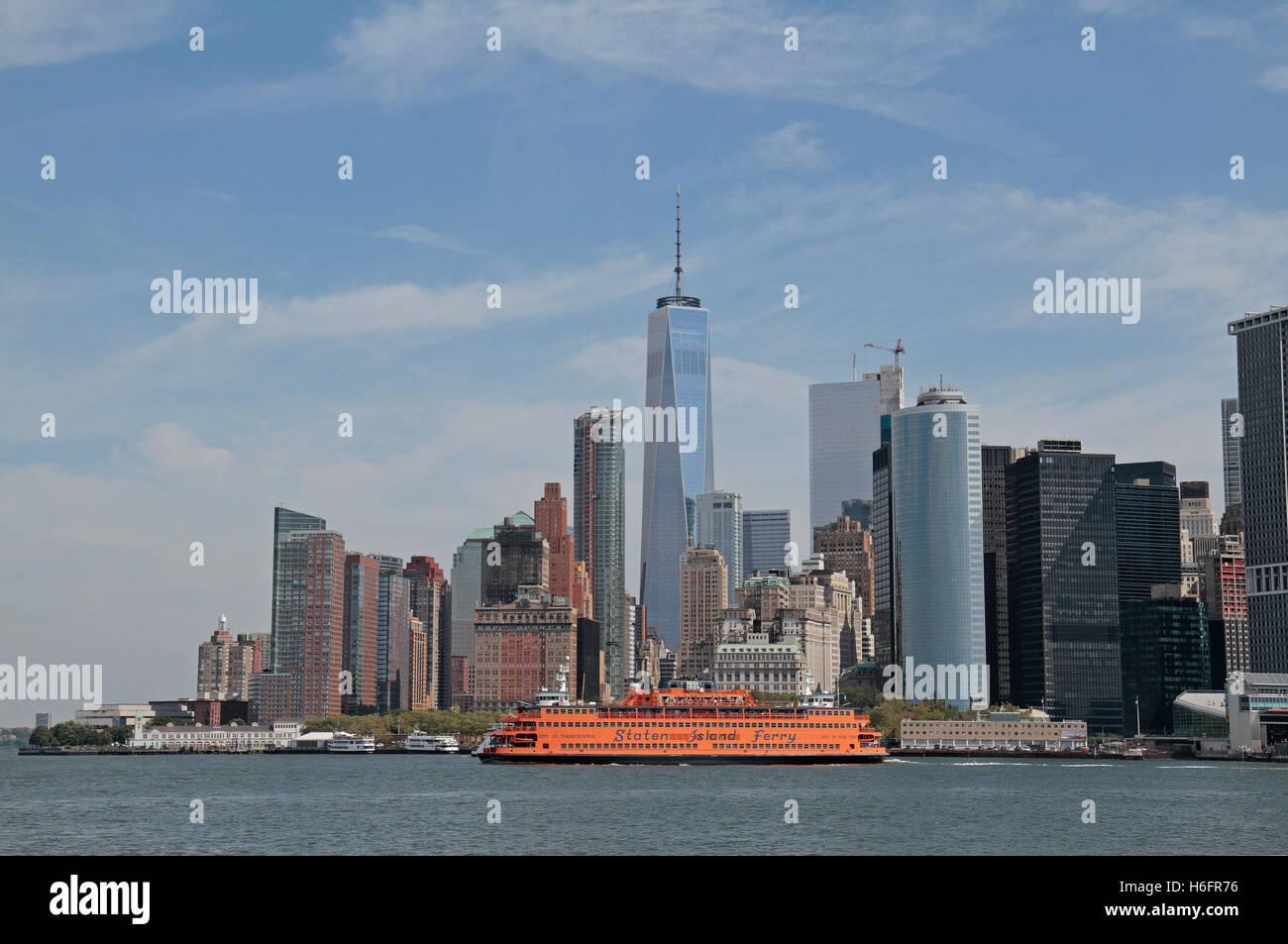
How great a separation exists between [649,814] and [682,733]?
6395 centimetres

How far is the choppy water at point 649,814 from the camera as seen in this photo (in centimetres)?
5734

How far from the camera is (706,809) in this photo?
2931 inches

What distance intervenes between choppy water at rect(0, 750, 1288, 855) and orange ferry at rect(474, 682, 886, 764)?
6.65m
